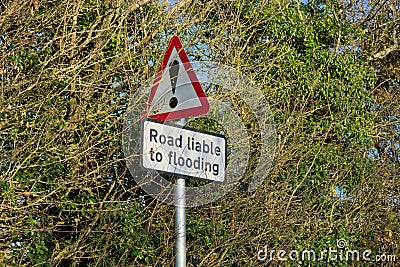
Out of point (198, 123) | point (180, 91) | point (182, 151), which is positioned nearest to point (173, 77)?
point (180, 91)

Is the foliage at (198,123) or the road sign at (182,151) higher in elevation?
the foliage at (198,123)

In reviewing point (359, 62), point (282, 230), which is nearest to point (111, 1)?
point (282, 230)

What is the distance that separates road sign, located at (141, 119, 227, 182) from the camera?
4980 mm

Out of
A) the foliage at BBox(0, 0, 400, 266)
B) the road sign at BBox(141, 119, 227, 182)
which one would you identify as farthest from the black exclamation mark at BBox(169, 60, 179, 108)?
the foliage at BBox(0, 0, 400, 266)

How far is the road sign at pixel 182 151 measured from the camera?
498 centimetres

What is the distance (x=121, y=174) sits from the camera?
7.60m

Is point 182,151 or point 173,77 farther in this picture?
point 173,77

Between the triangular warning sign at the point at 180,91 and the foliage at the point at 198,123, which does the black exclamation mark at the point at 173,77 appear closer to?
the triangular warning sign at the point at 180,91

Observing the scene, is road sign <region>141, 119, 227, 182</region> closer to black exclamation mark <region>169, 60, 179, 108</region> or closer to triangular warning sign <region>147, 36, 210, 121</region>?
triangular warning sign <region>147, 36, 210, 121</region>

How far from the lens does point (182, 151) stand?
5.16 m

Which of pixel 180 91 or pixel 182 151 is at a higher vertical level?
pixel 180 91

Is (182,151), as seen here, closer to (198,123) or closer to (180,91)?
(180,91)

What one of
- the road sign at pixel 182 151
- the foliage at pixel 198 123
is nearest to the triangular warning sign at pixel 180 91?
the road sign at pixel 182 151

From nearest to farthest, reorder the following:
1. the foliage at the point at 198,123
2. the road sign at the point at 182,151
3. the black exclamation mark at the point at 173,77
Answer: the road sign at the point at 182,151 < the black exclamation mark at the point at 173,77 < the foliage at the point at 198,123
